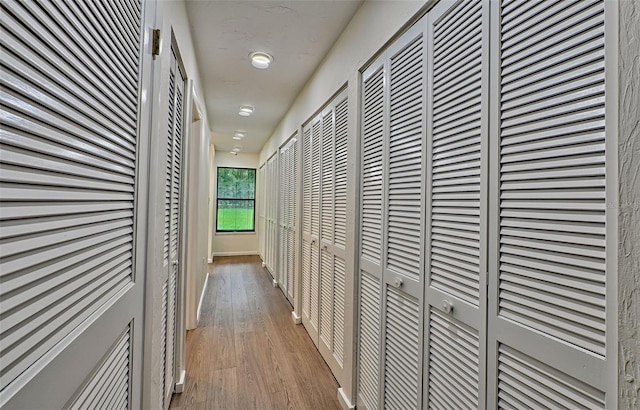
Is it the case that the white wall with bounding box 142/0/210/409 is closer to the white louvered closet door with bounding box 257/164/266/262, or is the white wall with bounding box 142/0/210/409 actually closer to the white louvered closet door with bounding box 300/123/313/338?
the white louvered closet door with bounding box 300/123/313/338

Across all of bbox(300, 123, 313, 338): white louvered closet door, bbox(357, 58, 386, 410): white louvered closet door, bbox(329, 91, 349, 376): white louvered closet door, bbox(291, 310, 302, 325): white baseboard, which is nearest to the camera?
bbox(357, 58, 386, 410): white louvered closet door

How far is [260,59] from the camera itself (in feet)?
8.14

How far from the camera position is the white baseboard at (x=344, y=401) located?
6.09 feet

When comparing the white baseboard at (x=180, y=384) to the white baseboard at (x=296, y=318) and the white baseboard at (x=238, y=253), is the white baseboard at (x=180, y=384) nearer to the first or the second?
the white baseboard at (x=296, y=318)

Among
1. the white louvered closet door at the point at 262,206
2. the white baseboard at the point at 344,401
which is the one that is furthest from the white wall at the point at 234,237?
the white baseboard at the point at 344,401

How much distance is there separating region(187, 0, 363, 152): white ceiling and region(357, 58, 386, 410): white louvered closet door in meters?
0.53

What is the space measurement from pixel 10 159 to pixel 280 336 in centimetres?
282

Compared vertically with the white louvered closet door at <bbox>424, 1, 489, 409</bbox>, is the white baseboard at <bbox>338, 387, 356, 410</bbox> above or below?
below

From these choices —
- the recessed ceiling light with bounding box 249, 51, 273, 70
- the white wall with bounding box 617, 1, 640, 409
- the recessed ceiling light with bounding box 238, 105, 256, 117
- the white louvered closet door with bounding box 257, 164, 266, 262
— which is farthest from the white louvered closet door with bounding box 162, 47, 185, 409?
the white louvered closet door with bounding box 257, 164, 266, 262

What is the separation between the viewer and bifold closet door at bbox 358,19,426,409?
4.38 feet

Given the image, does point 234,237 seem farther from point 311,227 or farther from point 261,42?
point 261,42

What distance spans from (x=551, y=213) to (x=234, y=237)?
7006mm

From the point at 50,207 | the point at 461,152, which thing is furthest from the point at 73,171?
the point at 461,152

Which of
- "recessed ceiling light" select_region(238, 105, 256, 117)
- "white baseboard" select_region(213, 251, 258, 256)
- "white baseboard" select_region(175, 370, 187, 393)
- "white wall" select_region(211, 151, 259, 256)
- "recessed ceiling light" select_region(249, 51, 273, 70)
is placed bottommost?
"white baseboard" select_region(175, 370, 187, 393)
